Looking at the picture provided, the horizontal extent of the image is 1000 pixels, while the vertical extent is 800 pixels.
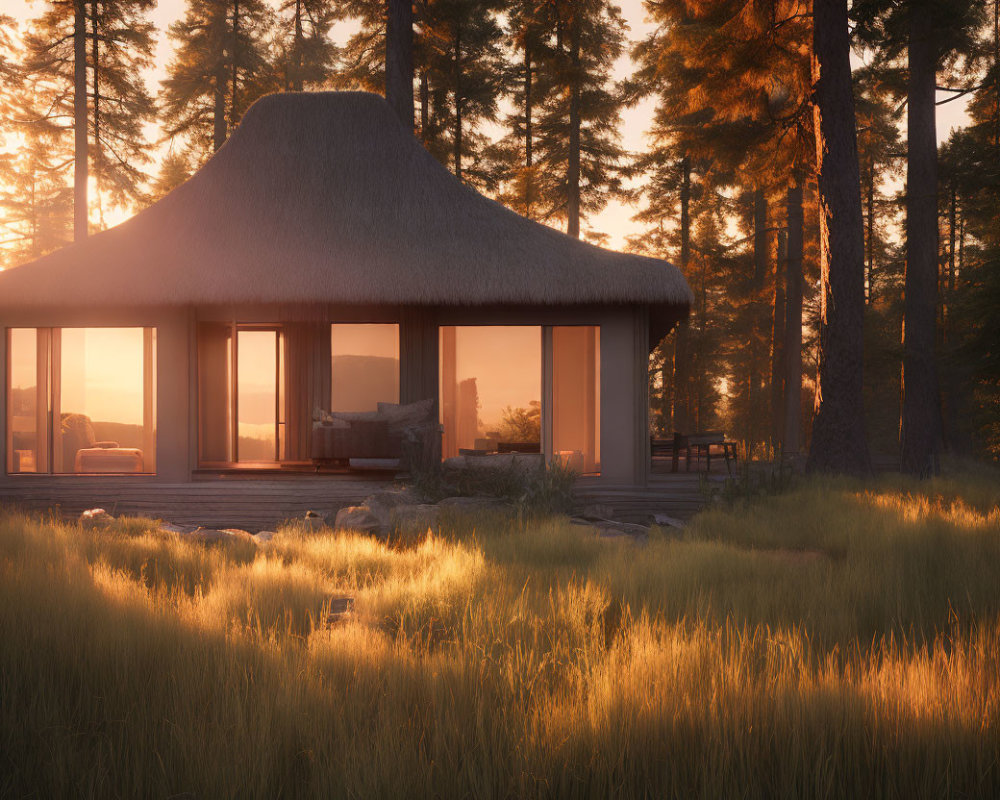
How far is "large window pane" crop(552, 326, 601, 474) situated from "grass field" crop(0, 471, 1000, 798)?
5904 mm

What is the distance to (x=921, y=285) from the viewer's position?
40.3ft

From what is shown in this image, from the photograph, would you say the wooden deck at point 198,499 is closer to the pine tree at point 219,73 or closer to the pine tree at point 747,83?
the pine tree at point 747,83

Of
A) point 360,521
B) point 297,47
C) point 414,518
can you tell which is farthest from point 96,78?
point 414,518

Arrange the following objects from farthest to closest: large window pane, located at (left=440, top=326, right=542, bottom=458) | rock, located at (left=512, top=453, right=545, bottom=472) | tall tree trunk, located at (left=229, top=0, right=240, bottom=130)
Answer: tall tree trunk, located at (left=229, top=0, right=240, bottom=130) < large window pane, located at (left=440, top=326, right=542, bottom=458) < rock, located at (left=512, top=453, right=545, bottom=472)

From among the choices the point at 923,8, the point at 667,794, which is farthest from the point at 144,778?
the point at 923,8

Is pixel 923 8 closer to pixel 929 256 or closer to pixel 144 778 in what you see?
pixel 929 256

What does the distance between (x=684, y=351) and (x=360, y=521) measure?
45.0 feet

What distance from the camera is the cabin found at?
8656 mm

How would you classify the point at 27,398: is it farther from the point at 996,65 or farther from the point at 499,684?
the point at 996,65

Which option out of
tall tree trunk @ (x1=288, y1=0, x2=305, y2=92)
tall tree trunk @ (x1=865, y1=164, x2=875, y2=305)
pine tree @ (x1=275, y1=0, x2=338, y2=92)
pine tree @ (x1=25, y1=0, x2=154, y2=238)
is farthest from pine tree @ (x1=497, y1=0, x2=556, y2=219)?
tall tree trunk @ (x1=865, y1=164, x2=875, y2=305)

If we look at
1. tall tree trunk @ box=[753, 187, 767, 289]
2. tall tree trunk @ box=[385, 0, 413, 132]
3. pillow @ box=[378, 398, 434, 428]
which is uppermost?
tall tree trunk @ box=[385, 0, 413, 132]

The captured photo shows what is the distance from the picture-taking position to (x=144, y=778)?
7.32ft

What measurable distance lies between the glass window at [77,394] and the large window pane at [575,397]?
5465 mm

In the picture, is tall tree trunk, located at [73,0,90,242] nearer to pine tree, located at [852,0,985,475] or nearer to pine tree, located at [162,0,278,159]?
pine tree, located at [162,0,278,159]
